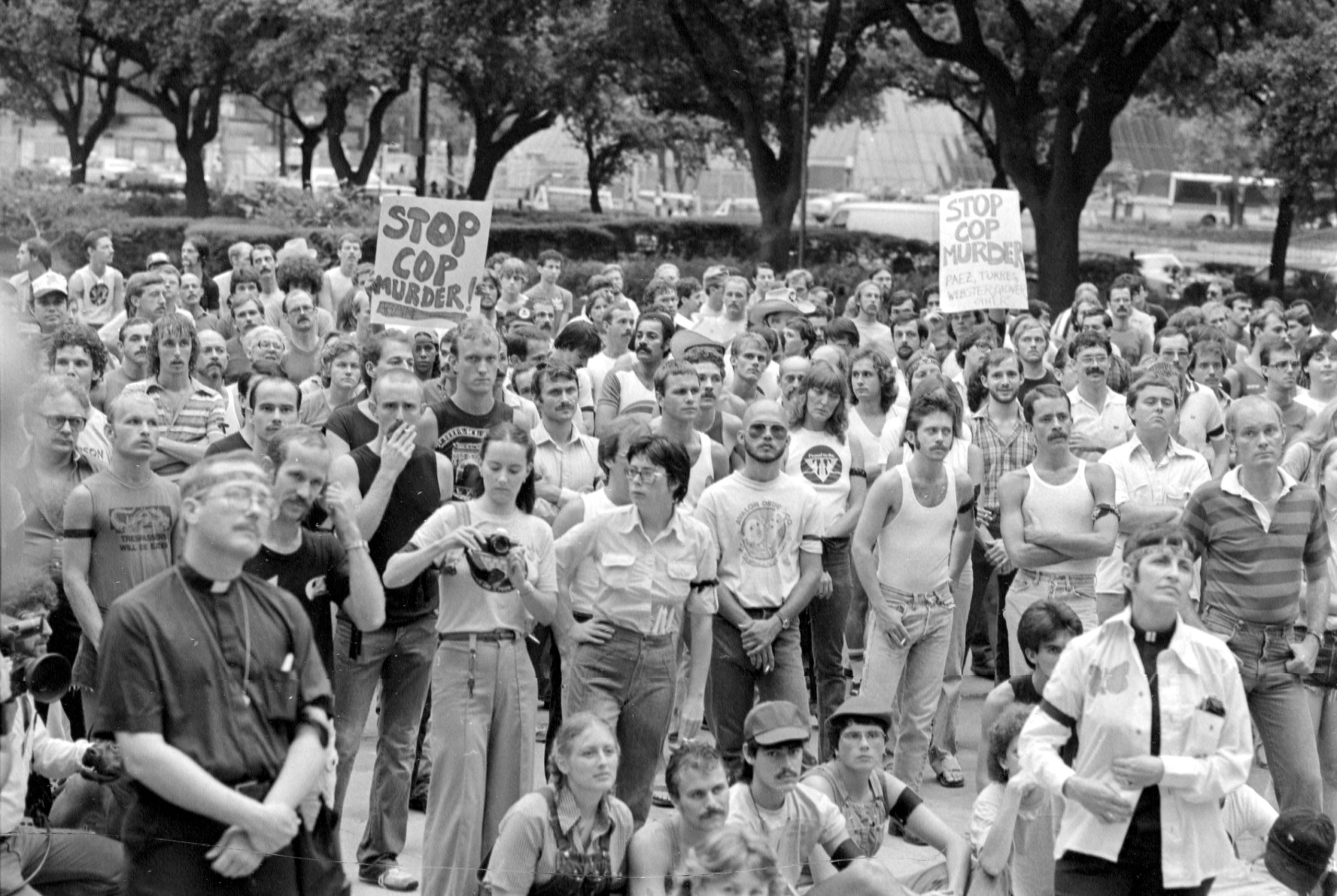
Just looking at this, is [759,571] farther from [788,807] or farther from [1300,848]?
[1300,848]

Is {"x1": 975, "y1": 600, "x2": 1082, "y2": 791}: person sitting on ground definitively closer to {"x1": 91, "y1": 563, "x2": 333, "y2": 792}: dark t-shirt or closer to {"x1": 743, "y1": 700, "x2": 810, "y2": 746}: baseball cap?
{"x1": 743, "y1": 700, "x2": 810, "y2": 746}: baseball cap

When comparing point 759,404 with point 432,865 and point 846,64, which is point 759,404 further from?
point 846,64

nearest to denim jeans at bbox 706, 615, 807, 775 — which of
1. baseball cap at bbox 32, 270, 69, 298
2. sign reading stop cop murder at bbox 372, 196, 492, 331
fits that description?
sign reading stop cop murder at bbox 372, 196, 492, 331

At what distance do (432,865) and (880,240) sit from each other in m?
31.5

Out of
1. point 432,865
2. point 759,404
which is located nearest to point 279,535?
point 432,865

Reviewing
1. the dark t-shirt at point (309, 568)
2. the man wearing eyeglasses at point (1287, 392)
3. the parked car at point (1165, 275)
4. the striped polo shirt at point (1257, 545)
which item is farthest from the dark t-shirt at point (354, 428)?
the parked car at point (1165, 275)

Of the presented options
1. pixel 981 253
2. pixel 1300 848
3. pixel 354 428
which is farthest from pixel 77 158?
pixel 1300 848

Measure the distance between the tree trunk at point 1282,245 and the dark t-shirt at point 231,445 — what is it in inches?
985

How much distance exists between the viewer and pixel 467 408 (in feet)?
26.2

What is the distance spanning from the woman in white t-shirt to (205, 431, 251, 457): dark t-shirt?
2.39 meters

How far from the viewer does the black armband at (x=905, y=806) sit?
Answer: 21.2ft

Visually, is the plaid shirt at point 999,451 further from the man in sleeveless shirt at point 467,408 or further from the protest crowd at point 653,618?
the man in sleeveless shirt at point 467,408

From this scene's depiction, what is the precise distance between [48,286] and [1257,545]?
6.83 metres

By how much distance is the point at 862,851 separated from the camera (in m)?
6.48
